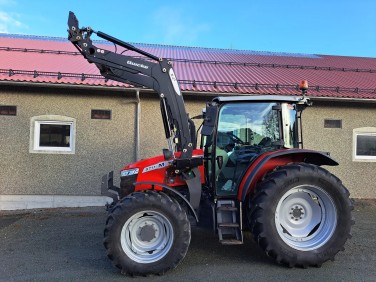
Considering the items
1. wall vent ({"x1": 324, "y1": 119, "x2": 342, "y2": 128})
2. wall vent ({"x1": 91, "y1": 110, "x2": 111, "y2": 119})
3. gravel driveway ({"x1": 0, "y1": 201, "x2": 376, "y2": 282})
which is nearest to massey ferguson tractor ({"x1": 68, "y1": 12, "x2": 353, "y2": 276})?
gravel driveway ({"x1": 0, "y1": 201, "x2": 376, "y2": 282})

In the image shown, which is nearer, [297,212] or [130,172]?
[297,212]

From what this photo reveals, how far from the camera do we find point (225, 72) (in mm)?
10070

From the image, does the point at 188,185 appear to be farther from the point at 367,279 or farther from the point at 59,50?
the point at 59,50

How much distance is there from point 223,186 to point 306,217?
1.14 m

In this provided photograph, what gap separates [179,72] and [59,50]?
4.07 metres

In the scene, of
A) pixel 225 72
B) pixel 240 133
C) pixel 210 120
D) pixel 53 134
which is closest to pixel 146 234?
pixel 210 120

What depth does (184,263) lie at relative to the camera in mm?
4387

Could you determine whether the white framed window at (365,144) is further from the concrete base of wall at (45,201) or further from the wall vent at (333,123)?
the concrete base of wall at (45,201)

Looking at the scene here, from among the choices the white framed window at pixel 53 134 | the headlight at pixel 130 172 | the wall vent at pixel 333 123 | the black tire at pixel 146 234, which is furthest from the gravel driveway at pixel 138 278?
the wall vent at pixel 333 123

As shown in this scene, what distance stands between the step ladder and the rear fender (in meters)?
0.16

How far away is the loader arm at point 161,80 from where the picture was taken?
14.2 feet

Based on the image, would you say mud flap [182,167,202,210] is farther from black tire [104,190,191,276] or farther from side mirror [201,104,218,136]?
side mirror [201,104,218,136]

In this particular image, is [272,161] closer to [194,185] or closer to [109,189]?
[194,185]

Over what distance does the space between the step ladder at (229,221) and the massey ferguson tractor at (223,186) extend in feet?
0.04
